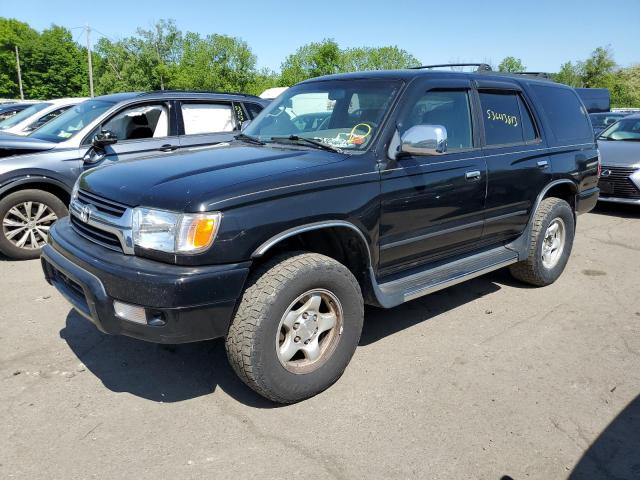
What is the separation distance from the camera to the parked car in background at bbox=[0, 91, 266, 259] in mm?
5754

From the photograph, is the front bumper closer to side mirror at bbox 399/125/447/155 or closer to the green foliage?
side mirror at bbox 399/125/447/155

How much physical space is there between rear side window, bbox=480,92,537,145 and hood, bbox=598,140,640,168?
192 inches

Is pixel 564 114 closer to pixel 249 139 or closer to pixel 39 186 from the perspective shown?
pixel 249 139

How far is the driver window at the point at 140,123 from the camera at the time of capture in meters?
6.30

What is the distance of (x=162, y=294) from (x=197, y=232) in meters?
0.35

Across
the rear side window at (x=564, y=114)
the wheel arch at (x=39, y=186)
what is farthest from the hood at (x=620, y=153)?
the wheel arch at (x=39, y=186)

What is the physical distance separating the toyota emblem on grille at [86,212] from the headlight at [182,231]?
26.4 inches

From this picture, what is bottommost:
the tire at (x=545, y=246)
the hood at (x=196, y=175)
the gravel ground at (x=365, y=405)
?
the gravel ground at (x=365, y=405)

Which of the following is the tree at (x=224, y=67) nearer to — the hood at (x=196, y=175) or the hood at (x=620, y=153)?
the hood at (x=620, y=153)

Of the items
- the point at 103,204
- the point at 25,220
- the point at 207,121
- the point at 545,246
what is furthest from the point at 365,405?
the point at 207,121

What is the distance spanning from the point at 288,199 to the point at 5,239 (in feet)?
14.1

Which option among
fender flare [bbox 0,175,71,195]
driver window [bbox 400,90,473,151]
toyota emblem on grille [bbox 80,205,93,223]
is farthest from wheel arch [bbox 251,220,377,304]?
fender flare [bbox 0,175,71,195]

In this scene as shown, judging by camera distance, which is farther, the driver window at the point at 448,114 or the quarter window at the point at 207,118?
the quarter window at the point at 207,118

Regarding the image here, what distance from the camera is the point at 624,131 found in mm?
10008
